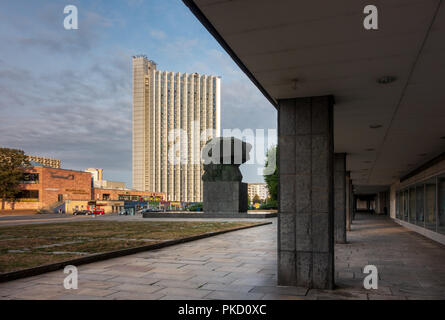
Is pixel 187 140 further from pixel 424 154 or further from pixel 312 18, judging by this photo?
pixel 312 18

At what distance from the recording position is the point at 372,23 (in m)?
3.93

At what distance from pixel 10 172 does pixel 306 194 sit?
64699 mm

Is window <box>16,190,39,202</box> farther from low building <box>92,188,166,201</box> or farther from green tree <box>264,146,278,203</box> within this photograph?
green tree <box>264,146,278,203</box>

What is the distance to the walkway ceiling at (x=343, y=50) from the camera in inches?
146

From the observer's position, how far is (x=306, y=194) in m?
6.84

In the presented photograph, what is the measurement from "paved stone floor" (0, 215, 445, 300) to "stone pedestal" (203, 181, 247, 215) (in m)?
18.9

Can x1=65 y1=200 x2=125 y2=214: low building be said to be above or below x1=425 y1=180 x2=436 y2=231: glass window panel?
below

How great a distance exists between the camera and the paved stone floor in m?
6.15

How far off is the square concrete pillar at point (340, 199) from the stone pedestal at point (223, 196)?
1559 cm

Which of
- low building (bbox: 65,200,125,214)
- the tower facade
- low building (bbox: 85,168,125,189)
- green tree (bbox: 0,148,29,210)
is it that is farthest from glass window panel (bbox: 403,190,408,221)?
the tower facade

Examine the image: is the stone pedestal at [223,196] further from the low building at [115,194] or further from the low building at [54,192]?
the low building at [115,194]

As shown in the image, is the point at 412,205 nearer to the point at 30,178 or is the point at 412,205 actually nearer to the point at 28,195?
the point at 28,195

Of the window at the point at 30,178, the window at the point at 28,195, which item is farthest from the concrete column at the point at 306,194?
the window at the point at 30,178
